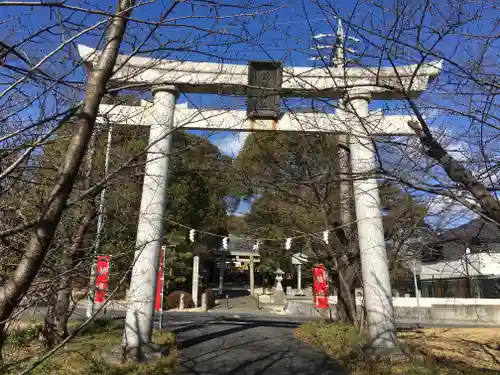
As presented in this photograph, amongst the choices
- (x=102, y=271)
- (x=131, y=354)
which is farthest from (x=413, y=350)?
(x=102, y=271)

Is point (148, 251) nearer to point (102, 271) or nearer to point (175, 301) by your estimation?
point (102, 271)

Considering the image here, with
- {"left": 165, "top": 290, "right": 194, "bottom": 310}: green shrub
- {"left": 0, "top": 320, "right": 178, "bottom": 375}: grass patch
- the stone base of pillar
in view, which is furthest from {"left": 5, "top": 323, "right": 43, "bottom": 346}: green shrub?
{"left": 165, "top": 290, "right": 194, "bottom": 310}: green shrub

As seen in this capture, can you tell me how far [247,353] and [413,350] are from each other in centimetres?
307

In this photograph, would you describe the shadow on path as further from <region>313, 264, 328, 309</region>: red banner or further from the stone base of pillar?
<region>313, 264, 328, 309</region>: red banner

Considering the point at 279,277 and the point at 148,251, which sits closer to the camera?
the point at 148,251

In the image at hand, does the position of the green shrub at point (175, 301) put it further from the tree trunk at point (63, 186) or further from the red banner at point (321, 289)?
the tree trunk at point (63, 186)

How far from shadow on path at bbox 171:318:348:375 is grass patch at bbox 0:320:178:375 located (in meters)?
0.38

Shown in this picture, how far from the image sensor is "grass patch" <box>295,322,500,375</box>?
5754mm

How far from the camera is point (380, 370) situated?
19.1ft

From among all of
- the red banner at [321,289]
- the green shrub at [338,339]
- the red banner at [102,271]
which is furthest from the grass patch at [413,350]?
the red banner at [102,271]

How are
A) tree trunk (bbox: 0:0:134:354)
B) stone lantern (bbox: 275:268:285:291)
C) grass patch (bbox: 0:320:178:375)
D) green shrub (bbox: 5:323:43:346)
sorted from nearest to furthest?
tree trunk (bbox: 0:0:134:354) → grass patch (bbox: 0:320:178:375) → green shrub (bbox: 5:323:43:346) → stone lantern (bbox: 275:268:285:291)

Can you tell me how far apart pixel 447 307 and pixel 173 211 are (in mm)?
13505

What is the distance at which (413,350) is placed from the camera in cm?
705

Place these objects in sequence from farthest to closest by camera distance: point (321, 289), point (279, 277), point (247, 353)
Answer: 1. point (279, 277)
2. point (321, 289)
3. point (247, 353)
